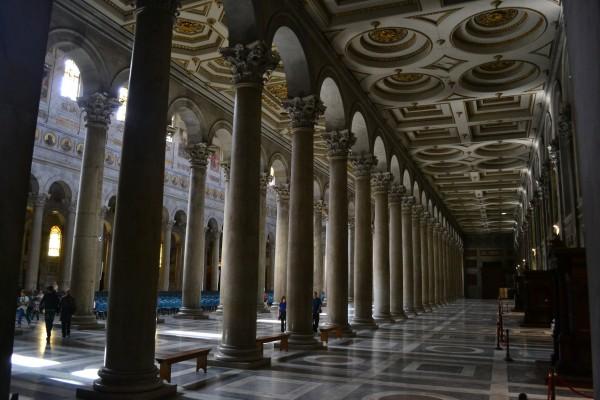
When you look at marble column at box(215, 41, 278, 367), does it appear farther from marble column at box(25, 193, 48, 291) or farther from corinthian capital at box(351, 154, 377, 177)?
marble column at box(25, 193, 48, 291)

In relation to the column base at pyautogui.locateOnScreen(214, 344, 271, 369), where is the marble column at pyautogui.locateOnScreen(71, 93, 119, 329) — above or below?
above

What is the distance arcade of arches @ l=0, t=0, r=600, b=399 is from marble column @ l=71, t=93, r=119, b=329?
0.19 ft

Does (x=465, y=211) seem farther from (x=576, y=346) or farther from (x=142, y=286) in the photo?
(x=142, y=286)

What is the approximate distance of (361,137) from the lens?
19562mm

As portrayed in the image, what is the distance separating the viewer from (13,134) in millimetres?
2869

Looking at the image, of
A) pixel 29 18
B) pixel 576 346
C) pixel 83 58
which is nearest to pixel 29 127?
pixel 29 18

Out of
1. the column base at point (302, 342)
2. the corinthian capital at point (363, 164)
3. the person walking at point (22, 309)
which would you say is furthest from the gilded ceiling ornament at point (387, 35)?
the person walking at point (22, 309)

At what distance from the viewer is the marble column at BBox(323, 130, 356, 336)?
1486cm

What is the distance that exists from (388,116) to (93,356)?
1617 centimetres

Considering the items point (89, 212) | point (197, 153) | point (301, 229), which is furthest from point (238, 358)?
point (197, 153)

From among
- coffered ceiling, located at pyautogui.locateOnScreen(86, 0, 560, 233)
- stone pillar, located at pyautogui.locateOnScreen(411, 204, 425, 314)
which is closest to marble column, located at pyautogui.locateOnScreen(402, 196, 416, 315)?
stone pillar, located at pyautogui.locateOnScreen(411, 204, 425, 314)

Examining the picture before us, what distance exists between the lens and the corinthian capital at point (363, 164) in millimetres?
18984

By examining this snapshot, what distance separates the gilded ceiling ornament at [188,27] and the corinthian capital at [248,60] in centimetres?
614

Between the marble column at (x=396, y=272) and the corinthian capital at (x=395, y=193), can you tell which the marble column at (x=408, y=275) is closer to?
the marble column at (x=396, y=272)
